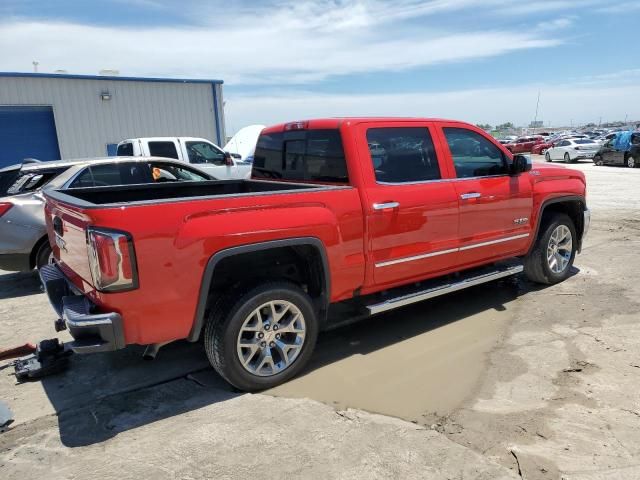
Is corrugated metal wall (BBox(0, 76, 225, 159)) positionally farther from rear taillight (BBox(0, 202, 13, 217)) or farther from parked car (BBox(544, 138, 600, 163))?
parked car (BBox(544, 138, 600, 163))

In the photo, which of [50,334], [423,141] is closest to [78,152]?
[50,334]

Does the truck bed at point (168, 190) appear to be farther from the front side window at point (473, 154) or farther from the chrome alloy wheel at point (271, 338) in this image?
the front side window at point (473, 154)

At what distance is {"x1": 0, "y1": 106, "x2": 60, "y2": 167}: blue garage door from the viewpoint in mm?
17438

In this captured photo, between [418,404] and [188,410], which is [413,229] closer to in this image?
[418,404]

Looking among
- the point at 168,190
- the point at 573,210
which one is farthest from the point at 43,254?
the point at 573,210

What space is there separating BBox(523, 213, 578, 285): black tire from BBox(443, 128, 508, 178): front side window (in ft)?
3.14

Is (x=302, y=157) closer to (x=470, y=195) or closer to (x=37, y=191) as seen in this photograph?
(x=470, y=195)

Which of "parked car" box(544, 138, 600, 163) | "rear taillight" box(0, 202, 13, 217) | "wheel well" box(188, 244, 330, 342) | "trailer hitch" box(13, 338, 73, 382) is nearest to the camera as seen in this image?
"wheel well" box(188, 244, 330, 342)

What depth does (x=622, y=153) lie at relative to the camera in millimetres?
24281

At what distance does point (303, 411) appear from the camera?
3318 millimetres

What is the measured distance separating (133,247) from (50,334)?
8.80 ft

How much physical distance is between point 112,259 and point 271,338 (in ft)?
4.16

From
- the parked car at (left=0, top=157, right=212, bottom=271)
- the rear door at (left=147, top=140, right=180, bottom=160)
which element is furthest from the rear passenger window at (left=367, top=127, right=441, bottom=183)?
the rear door at (left=147, top=140, right=180, bottom=160)

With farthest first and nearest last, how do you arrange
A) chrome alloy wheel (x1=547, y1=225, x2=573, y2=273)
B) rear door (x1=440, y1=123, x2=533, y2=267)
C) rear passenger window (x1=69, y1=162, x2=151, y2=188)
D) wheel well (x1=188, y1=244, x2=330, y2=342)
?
1. rear passenger window (x1=69, y1=162, x2=151, y2=188)
2. chrome alloy wheel (x1=547, y1=225, x2=573, y2=273)
3. rear door (x1=440, y1=123, x2=533, y2=267)
4. wheel well (x1=188, y1=244, x2=330, y2=342)
